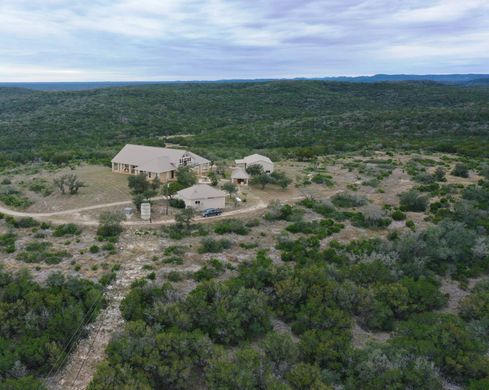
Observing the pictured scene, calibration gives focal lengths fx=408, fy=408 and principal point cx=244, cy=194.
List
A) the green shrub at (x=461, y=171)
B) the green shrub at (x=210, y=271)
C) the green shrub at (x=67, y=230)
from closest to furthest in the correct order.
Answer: the green shrub at (x=210, y=271) → the green shrub at (x=67, y=230) → the green shrub at (x=461, y=171)

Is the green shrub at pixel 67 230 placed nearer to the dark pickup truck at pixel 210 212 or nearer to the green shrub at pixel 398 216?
the dark pickup truck at pixel 210 212

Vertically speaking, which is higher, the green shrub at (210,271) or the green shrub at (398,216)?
the green shrub at (210,271)

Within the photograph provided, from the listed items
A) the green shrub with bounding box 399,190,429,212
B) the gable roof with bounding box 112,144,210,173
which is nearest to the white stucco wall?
the gable roof with bounding box 112,144,210,173

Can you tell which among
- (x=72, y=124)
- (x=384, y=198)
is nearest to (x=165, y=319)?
(x=384, y=198)

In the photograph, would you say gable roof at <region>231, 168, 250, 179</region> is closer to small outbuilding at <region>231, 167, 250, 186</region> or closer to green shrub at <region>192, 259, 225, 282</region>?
small outbuilding at <region>231, 167, 250, 186</region>

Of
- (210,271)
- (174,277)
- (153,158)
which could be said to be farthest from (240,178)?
(174,277)

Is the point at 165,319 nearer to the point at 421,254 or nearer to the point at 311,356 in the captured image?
the point at 311,356

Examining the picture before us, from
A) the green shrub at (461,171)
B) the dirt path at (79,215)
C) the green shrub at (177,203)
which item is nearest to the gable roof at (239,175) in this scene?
the dirt path at (79,215)
